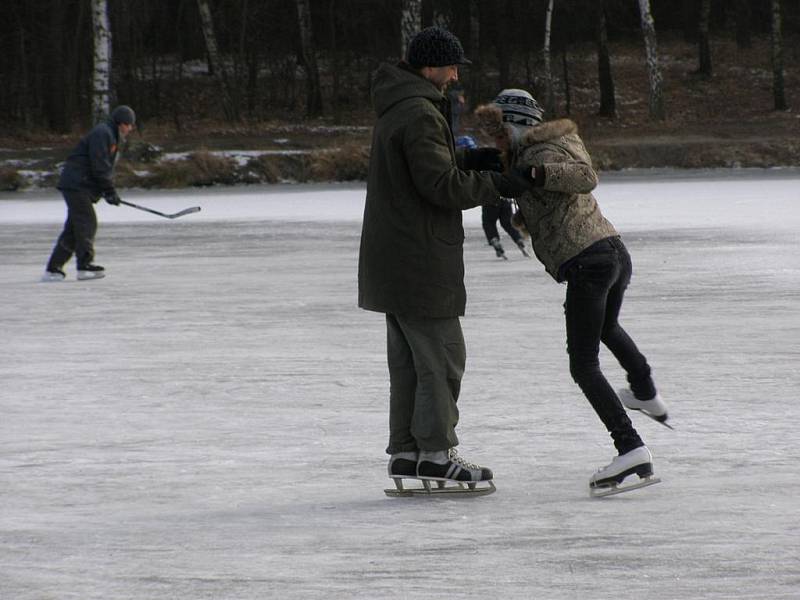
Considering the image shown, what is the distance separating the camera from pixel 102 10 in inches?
1258

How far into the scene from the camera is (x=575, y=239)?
16.9ft

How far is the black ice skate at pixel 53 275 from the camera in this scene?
1341 cm

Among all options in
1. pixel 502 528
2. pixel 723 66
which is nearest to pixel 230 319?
pixel 502 528

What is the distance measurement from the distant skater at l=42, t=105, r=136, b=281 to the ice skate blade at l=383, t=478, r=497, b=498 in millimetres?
8660

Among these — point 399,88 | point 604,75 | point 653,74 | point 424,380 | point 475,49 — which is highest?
point 399,88

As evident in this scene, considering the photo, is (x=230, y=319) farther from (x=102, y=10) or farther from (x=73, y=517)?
(x=102, y=10)

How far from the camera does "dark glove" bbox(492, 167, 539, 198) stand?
5078 millimetres

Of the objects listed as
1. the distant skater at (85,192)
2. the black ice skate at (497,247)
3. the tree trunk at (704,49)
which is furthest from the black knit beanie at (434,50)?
the tree trunk at (704,49)

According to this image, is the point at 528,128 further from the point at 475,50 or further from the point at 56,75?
the point at 475,50

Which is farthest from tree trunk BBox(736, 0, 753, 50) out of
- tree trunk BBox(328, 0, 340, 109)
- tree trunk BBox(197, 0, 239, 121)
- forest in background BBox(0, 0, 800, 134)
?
tree trunk BBox(197, 0, 239, 121)

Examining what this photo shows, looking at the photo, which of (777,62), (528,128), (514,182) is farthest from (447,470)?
(777,62)

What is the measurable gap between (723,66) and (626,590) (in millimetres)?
47217

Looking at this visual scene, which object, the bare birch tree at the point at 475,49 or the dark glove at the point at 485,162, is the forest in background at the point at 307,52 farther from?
the dark glove at the point at 485,162

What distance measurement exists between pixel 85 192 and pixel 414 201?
9021 millimetres
